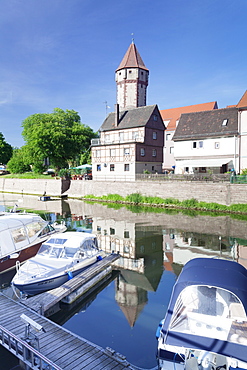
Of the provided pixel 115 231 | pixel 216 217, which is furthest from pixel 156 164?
pixel 115 231

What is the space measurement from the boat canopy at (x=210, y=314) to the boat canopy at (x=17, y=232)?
Answer: 336 inches

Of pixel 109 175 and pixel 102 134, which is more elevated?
pixel 102 134

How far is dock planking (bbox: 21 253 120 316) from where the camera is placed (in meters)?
9.27

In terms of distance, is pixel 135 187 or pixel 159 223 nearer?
pixel 159 223

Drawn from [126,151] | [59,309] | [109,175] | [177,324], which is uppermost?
[126,151]

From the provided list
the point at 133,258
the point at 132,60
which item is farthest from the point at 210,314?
the point at 132,60

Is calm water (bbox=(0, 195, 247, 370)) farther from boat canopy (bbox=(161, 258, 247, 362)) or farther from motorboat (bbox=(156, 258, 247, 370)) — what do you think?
boat canopy (bbox=(161, 258, 247, 362))

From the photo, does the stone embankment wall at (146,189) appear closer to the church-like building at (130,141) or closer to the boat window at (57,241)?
the church-like building at (130,141)

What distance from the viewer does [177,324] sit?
6469 millimetres

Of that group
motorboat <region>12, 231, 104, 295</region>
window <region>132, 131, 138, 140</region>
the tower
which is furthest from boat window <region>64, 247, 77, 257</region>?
the tower

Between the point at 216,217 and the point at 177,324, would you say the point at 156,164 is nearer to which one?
the point at 216,217

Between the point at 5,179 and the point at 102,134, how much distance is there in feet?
93.6

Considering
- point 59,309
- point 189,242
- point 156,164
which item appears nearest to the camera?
point 59,309

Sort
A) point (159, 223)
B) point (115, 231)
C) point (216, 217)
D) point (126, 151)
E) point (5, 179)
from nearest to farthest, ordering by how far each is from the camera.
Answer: point (115, 231) → point (159, 223) → point (216, 217) → point (126, 151) → point (5, 179)
